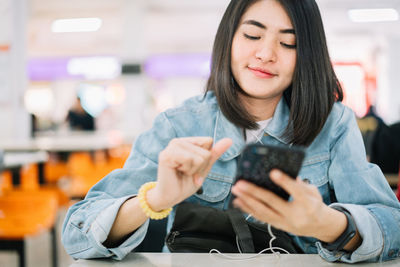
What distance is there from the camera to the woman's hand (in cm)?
72

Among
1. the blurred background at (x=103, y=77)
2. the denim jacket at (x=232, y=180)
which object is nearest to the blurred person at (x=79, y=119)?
the blurred background at (x=103, y=77)

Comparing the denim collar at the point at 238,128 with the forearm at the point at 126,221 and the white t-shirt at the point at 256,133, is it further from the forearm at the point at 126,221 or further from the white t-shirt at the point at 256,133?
the forearm at the point at 126,221

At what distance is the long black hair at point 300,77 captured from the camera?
116 centimetres

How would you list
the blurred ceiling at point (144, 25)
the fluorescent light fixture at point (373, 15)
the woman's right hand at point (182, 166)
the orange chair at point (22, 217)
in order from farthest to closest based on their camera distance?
the fluorescent light fixture at point (373, 15) → the blurred ceiling at point (144, 25) → the orange chair at point (22, 217) → the woman's right hand at point (182, 166)

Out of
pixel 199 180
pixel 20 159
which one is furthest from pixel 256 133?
pixel 20 159

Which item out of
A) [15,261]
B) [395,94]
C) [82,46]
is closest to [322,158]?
[15,261]

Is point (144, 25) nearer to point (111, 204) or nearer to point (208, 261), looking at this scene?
point (111, 204)

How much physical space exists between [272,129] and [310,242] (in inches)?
13.9

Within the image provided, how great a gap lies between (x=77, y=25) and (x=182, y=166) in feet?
31.9

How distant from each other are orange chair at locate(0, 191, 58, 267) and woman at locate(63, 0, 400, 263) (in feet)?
5.43

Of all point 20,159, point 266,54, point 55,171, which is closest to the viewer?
point 266,54

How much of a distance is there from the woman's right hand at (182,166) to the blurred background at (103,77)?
22.3 inches

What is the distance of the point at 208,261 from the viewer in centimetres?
92

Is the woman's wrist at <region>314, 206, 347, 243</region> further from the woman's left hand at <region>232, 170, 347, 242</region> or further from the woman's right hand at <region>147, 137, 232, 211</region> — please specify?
the woman's right hand at <region>147, 137, 232, 211</region>
